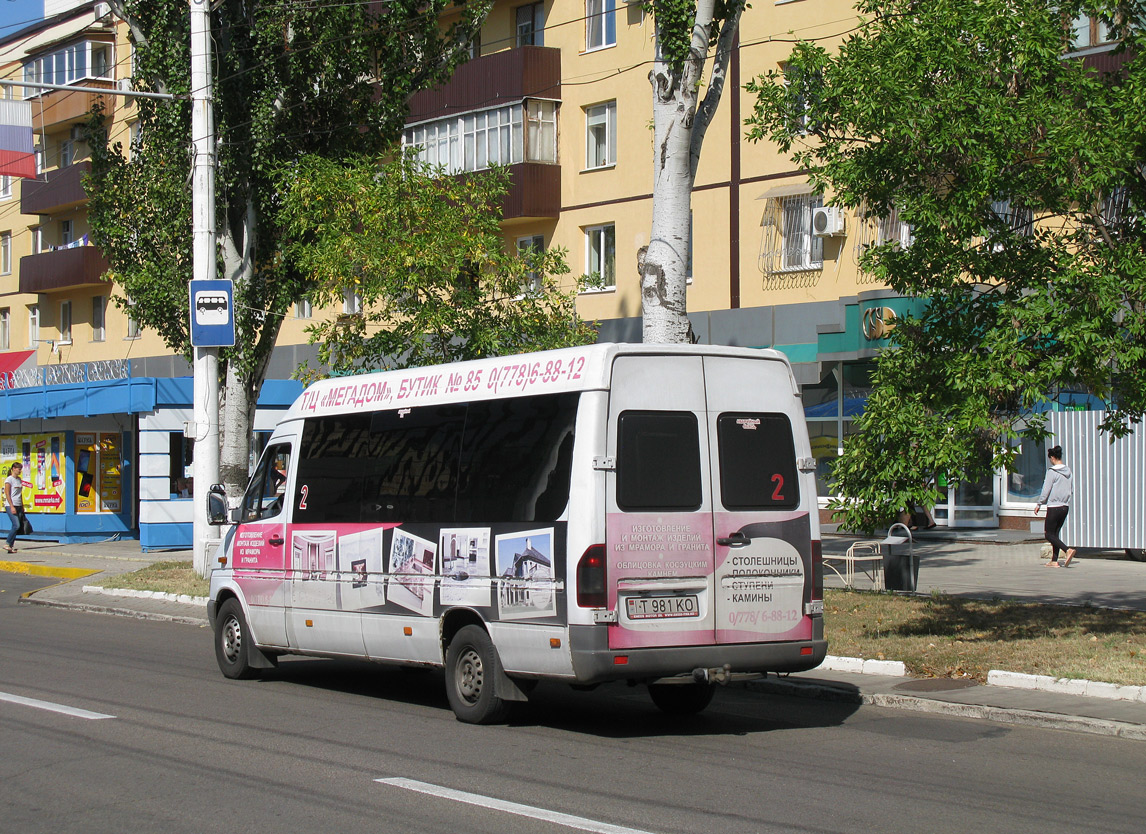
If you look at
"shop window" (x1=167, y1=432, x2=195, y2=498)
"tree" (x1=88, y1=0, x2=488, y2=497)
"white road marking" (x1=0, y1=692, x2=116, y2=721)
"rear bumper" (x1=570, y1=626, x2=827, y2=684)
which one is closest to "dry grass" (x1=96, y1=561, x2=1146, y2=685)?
"rear bumper" (x1=570, y1=626, x2=827, y2=684)

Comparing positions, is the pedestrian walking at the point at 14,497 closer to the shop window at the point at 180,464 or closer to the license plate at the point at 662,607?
the shop window at the point at 180,464

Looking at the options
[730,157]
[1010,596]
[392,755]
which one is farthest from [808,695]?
[730,157]

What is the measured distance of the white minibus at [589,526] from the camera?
8.63 metres

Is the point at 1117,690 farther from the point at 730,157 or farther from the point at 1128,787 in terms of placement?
the point at 730,157

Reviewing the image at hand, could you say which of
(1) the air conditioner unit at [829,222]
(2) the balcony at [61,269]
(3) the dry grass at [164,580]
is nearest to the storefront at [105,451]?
(3) the dry grass at [164,580]

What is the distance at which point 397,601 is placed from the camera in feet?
33.3

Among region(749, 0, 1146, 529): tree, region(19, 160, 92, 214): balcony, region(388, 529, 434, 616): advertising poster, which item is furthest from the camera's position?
region(19, 160, 92, 214): balcony

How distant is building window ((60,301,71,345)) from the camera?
48500 millimetres

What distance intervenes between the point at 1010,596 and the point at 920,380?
550 centimetres

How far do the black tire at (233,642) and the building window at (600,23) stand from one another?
22.1 metres

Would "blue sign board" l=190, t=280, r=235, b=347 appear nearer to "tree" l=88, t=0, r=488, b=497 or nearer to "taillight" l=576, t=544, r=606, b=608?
"tree" l=88, t=0, r=488, b=497

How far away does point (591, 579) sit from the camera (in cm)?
850

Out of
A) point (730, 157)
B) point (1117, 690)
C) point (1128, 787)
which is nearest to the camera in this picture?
point (1128, 787)

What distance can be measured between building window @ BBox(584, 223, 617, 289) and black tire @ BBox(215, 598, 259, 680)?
19478 mm
